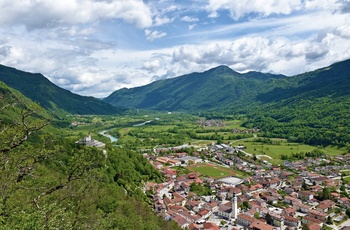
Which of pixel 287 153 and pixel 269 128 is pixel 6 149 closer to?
pixel 287 153

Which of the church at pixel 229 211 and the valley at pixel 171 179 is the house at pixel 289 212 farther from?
the church at pixel 229 211

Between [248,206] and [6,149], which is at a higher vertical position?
[6,149]

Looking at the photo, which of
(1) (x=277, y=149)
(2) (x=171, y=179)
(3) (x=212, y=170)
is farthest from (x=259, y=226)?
(1) (x=277, y=149)

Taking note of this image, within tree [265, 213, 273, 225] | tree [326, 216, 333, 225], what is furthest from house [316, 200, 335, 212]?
tree [265, 213, 273, 225]

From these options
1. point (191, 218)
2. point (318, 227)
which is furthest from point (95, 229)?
point (318, 227)

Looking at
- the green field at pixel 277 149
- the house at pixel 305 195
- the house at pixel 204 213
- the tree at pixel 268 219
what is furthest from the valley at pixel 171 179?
the green field at pixel 277 149

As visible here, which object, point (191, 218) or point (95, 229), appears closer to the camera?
point (95, 229)
